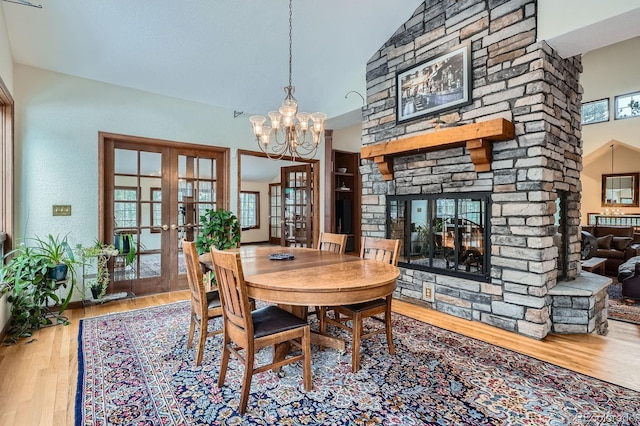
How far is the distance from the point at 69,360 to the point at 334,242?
7.61 feet

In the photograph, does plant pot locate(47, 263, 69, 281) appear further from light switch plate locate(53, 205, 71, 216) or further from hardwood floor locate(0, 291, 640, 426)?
light switch plate locate(53, 205, 71, 216)

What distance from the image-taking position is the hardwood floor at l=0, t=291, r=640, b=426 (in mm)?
1852

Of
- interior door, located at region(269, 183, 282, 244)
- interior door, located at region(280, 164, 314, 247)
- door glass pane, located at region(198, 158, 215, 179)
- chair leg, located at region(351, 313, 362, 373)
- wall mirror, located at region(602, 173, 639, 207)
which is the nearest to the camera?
chair leg, located at region(351, 313, 362, 373)

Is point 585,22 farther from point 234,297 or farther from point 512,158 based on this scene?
point 234,297

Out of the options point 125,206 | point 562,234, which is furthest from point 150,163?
point 562,234

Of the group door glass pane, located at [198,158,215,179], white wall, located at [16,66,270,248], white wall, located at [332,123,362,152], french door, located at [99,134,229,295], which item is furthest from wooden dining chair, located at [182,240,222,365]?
white wall, located at [332,123,362,152]

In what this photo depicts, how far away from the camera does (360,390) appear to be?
198 centimetres

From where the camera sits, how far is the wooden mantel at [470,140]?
9.29 ft

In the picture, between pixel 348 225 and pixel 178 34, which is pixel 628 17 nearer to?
pixel 178 34

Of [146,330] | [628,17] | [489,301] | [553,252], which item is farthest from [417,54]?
[146,330]

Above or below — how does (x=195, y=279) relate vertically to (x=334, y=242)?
below

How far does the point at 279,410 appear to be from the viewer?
179cm

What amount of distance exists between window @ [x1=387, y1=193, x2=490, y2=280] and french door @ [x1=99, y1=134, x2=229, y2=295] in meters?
2.53

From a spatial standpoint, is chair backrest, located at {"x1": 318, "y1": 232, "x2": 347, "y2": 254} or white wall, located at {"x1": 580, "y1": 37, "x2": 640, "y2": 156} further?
white wall, located at {"x1": 580, "y1": 37, "x2": 640, "y2": 156}
